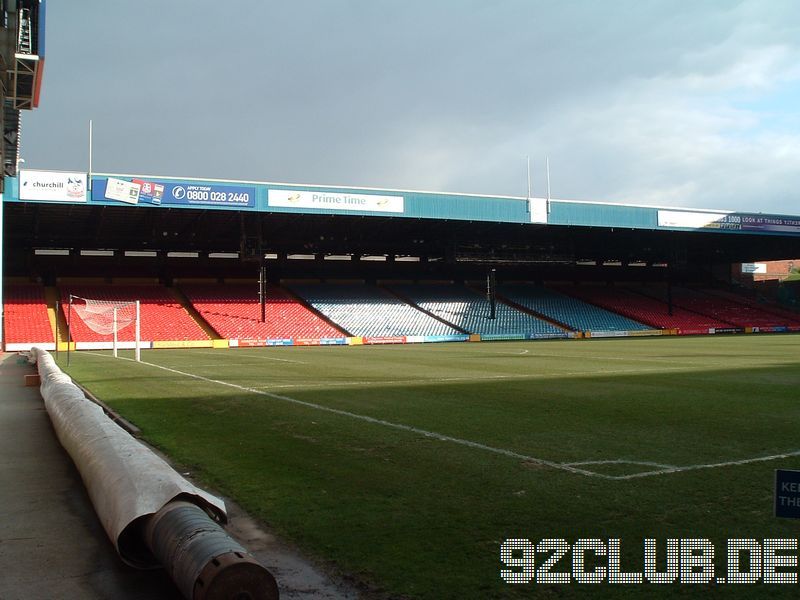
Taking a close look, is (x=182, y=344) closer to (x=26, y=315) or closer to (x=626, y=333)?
(x=26, y=315)

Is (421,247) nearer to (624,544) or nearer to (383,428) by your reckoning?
(383,428)

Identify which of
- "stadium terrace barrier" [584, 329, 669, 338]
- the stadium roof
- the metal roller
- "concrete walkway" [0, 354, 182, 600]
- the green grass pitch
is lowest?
"concrete walkway" [0, 354, 182, 600]

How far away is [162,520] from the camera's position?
4.54 m

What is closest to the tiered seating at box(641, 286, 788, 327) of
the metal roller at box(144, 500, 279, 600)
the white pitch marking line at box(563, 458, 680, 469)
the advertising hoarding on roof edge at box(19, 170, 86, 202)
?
the advertising hoarding on roof edge at box(19, 170, 86, 202)

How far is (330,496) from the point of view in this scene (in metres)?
6.23

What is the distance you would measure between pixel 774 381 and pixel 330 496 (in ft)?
44.6

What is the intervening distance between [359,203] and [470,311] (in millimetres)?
15930


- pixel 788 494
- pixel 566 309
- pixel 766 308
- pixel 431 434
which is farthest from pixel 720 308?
pixel 788 494

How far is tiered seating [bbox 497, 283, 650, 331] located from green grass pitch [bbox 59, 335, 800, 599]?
38995 mm

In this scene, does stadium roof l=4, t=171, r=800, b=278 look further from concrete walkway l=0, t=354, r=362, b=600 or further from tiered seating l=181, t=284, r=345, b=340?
concrete walkway l=0, t=354, r=362, b=600

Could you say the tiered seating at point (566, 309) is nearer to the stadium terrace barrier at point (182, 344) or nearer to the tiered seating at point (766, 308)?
the tiered seating at point (766, 308)

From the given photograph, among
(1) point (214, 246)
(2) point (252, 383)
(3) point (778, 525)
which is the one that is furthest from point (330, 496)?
(1) point (214, 246)

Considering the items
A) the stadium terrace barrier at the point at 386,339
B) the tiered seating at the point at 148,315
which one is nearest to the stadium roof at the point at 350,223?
the tiered seating at the point at 148,315

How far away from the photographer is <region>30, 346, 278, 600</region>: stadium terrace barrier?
362 centimetres
